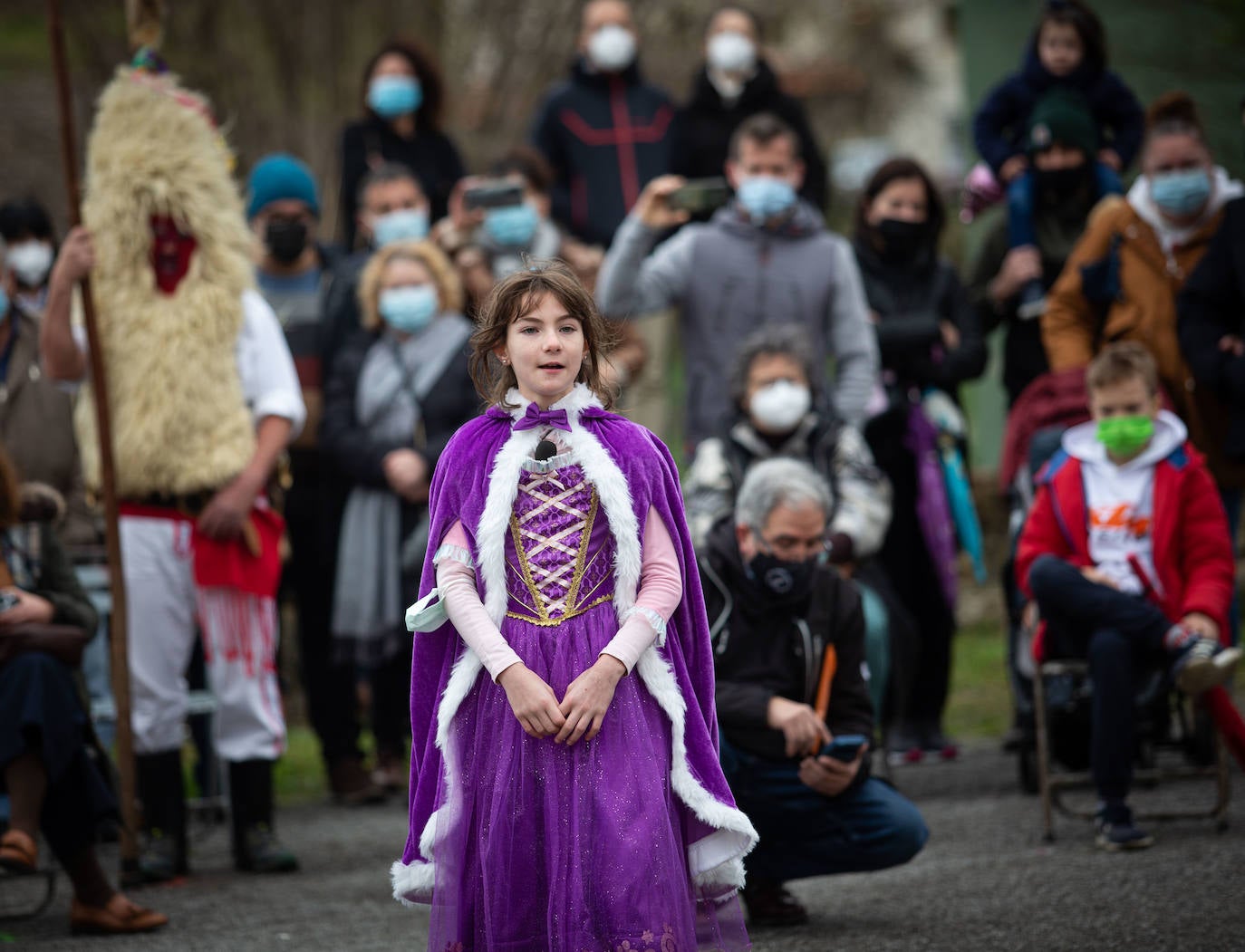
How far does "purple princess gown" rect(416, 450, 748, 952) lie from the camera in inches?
155

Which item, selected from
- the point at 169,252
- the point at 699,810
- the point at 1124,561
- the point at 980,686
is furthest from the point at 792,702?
the point at 980,686

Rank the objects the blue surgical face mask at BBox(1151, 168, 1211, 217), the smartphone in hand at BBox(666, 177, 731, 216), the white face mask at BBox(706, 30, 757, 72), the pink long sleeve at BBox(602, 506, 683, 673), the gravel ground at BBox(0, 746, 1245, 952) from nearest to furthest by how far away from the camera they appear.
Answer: the pink long sleeve at BBox(602, 506, 683, 673), the gravel ground at BBox(0, 746, 1245, 952), the blue surgical face mask at BBox(1151, 168, 1211, 217), the smartphone in hand at BBox(666, 177, 731, 216), the white face mask at BBox(706, 30, 757, 72)

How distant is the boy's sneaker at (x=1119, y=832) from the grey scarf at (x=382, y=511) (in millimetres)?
3034

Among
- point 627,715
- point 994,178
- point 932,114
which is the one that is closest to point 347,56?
point 932,114

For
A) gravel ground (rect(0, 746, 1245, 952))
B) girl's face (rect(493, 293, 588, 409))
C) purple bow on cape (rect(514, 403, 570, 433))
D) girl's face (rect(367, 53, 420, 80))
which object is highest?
girl's face (rect(367, 53, 420, 80))

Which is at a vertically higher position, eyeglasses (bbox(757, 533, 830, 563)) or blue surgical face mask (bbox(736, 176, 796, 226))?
blue surgical face mask (bbox(736, 176, 796, 226))

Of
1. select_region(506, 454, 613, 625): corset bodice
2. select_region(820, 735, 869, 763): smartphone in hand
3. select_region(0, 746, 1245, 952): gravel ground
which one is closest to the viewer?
select_region(506, 454, 613, 625): corset bodice

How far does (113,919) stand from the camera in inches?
221

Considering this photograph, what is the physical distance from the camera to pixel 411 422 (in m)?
7.89

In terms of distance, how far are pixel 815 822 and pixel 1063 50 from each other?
4.62 meters

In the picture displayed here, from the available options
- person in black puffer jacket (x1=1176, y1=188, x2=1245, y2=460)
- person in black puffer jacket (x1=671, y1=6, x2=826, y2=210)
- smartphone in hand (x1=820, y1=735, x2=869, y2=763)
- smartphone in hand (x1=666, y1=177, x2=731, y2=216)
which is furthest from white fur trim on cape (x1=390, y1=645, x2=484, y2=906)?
→ person in black puffer jacket (x1=671, y1=6, x2=826, y2=210)

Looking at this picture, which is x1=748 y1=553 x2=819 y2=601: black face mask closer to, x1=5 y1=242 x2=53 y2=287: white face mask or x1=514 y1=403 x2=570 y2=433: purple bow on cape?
x1=514 y1=403 x2=570 y2=433: purple bow on cape

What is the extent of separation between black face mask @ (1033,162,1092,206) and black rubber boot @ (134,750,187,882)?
4.55 m

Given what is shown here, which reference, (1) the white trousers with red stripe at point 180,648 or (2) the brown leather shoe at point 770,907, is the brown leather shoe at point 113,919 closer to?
(1) the white trousers with red stripe at point 180,648
